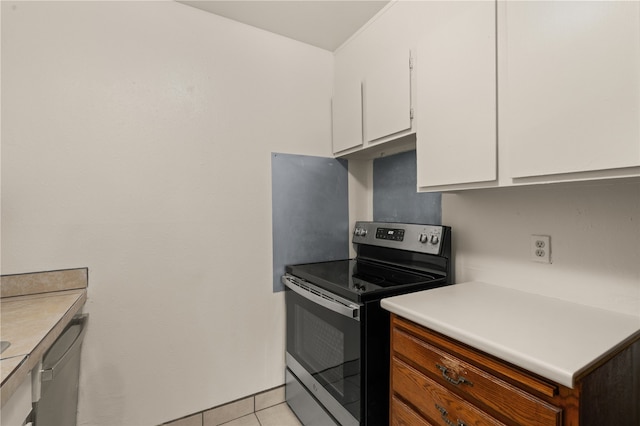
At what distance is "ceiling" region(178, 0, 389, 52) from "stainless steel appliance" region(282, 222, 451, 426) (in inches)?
49.1

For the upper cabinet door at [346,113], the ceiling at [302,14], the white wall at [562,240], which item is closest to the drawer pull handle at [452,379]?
the white wall at [562,240]

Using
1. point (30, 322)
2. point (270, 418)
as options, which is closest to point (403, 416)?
point (270, 418)

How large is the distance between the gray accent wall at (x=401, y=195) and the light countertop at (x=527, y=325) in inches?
22.5

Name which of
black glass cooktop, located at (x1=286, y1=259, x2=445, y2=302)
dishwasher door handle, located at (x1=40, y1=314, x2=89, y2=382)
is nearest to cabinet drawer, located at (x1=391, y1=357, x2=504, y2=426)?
black glass cooktop, located at (x1=286, y1=259, x2=445, y2=302)

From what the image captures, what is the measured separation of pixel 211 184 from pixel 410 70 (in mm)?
1218

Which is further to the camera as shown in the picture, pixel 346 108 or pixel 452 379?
pixel 346 108

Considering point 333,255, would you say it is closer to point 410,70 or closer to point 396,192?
point 396,192

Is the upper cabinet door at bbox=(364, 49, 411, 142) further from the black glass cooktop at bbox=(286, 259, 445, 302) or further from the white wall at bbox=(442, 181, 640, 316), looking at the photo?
the black glass cooktop at bbox=(286, 259, 445, 302)

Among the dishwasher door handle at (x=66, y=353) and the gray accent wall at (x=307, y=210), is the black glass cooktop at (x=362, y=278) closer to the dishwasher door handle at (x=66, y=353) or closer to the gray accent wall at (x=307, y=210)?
the gray accent wall at (x=307, y=210)

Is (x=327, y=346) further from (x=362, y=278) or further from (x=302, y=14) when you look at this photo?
(x=302, y=14)

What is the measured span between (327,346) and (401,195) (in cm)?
103

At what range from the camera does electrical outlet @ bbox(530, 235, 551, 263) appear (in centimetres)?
122

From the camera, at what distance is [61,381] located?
1.13 meters

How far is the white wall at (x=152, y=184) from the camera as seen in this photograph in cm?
136
